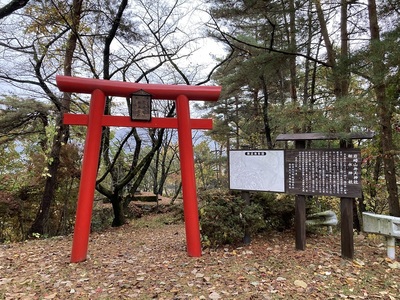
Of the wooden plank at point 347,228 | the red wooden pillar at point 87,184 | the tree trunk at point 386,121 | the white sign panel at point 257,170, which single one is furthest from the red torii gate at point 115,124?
the tree trunk at point 386,121

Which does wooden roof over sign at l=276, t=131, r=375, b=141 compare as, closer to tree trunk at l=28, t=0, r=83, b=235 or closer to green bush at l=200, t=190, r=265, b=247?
green bush at l=200, t=190, r=265, b=247

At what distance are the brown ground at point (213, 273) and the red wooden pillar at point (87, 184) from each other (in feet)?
1.01

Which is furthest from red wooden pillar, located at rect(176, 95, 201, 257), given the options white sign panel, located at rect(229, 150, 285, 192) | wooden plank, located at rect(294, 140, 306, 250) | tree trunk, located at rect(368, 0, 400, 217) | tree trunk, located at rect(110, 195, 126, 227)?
tree trunk, located at rect(110, 195, 126, 227)

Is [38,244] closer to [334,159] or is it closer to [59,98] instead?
[59,98]

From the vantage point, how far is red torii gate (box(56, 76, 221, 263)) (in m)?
4.47

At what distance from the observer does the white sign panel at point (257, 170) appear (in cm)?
458

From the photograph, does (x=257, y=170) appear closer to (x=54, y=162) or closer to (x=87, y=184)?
(x=87, y=184)

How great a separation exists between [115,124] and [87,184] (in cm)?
116

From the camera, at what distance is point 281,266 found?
3.83 metres

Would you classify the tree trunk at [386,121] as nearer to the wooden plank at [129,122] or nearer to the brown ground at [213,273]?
the brown ground at [213,273]

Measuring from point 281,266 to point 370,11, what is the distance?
5.15m

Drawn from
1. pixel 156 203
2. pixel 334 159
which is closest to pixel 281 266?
pixel 334 159

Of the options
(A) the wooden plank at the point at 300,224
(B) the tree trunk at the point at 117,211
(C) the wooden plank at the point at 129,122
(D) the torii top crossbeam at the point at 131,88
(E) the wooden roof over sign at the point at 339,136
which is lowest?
(B) the tree trunk at the point at 117,211

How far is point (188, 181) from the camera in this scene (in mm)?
4742
